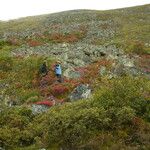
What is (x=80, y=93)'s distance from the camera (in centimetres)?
3753

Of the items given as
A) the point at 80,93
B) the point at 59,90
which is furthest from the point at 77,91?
the point at 59,90

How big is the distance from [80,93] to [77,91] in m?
0.69

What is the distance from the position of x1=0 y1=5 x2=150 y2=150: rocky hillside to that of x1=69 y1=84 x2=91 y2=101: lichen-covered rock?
10cm

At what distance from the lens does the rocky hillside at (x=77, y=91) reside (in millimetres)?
27484

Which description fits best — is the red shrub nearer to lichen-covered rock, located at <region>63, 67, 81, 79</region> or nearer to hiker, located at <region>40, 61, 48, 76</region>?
lichen-covered rock, located at <region>63, 67, 81, 79</region>

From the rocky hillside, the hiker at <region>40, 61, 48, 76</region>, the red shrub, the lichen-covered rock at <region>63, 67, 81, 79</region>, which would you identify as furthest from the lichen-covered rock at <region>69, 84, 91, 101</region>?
the hiker at <region>40, 61, 48, 76</region>

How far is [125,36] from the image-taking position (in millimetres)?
70062

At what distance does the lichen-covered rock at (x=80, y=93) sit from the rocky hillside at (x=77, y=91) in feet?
0.34

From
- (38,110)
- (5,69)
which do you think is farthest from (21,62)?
(38,110)

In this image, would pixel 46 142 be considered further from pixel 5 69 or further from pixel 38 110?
pixel 5 69

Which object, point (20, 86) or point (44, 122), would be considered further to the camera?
point (20, 86)

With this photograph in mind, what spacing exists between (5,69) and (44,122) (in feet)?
68.5

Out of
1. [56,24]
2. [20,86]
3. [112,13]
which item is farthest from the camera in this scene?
[112,13]

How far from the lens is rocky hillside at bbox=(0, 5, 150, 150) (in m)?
27.5
